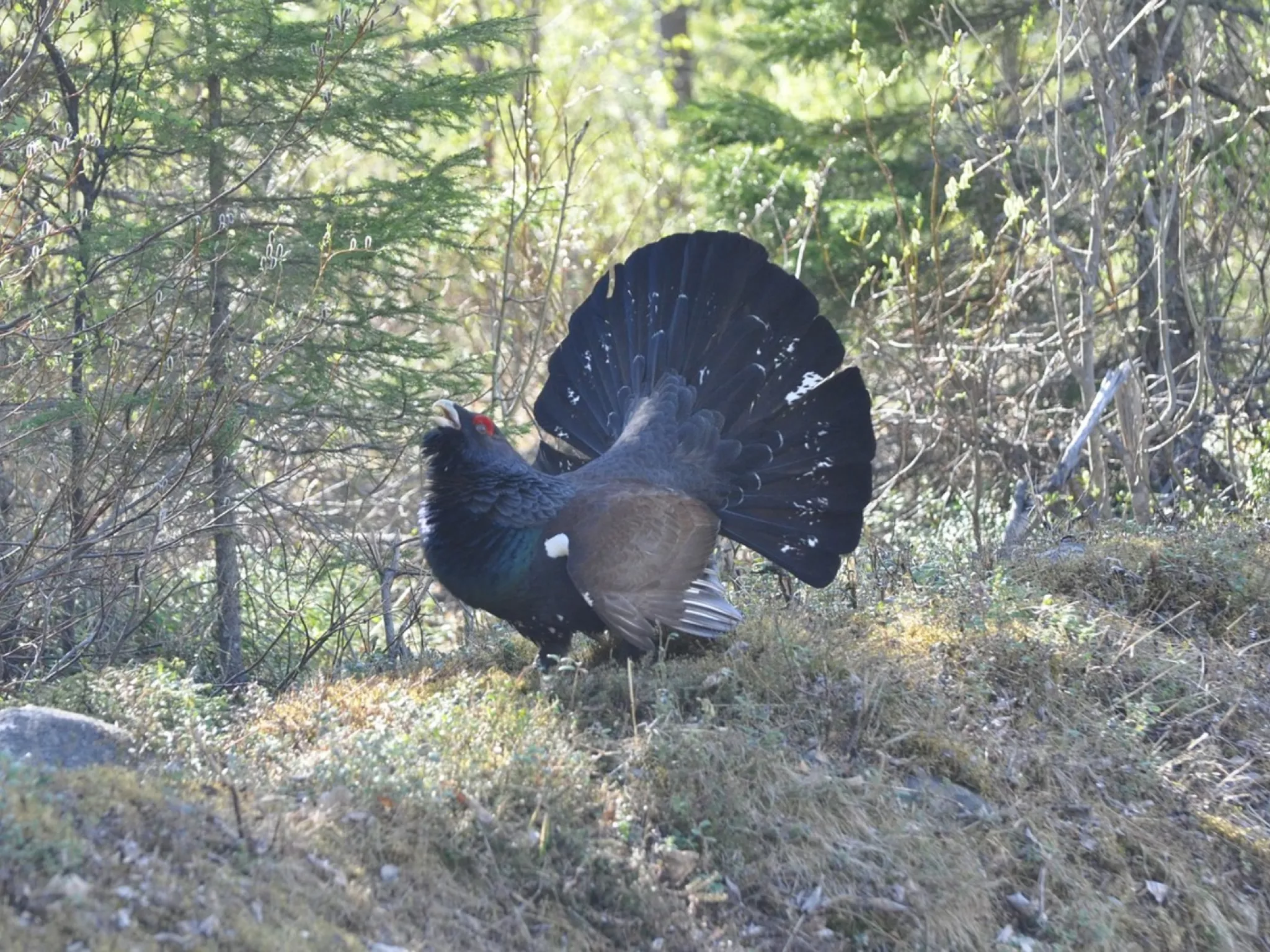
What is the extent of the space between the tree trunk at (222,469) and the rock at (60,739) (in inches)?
91.7

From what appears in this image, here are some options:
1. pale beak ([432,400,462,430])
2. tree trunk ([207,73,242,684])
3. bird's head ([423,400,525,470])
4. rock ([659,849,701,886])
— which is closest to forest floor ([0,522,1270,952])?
rock ([659,849,701,886])

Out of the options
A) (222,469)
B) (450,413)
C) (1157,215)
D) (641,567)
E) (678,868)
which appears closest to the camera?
(678,868)

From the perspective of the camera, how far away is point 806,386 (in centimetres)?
737

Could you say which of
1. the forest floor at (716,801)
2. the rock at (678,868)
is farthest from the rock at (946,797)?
the rock at (678,868)

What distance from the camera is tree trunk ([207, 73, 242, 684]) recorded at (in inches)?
298

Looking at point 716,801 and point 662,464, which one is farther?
point 662,464

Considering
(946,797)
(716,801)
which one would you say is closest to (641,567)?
(716,801)

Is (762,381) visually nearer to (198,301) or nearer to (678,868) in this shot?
(678,868)

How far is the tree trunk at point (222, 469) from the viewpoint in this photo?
7.57 meters

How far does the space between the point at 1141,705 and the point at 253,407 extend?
541 centimetres

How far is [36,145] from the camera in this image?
6.06m

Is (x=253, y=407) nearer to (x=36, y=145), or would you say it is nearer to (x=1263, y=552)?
(x=36, y=145)

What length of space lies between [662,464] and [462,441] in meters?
1.32

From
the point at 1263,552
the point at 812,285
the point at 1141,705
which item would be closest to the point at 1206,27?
the point at 812,285
